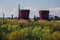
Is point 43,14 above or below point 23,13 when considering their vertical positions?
below

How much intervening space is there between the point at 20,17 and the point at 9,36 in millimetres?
Result: 21550

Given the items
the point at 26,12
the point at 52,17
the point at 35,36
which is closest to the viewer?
the point at 35,36

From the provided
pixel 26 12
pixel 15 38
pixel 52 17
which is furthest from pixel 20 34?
pixel 52 17

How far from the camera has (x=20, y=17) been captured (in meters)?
51.6

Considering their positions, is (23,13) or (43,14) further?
(43,14)

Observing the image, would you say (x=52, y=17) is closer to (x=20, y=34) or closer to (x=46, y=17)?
(x=46, y=17)

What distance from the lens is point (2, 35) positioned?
30.5m

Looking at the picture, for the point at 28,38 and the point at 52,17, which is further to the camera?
the point at 52,17

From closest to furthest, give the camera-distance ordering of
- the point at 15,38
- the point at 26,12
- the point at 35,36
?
the point at 15,38 → the point at 35,36 → the point at 26,12

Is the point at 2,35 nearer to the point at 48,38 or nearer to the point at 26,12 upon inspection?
the point at 48,38

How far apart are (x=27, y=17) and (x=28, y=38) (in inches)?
886

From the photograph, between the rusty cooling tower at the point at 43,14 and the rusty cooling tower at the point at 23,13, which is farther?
the rusty cooling tower at the point at 43,14

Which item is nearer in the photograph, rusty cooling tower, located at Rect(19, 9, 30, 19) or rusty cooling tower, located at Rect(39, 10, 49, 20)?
rusty cooling tower, located at Rect(19, 9, 30, 19)

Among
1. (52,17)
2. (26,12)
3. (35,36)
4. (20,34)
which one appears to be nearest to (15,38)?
(20,34)
